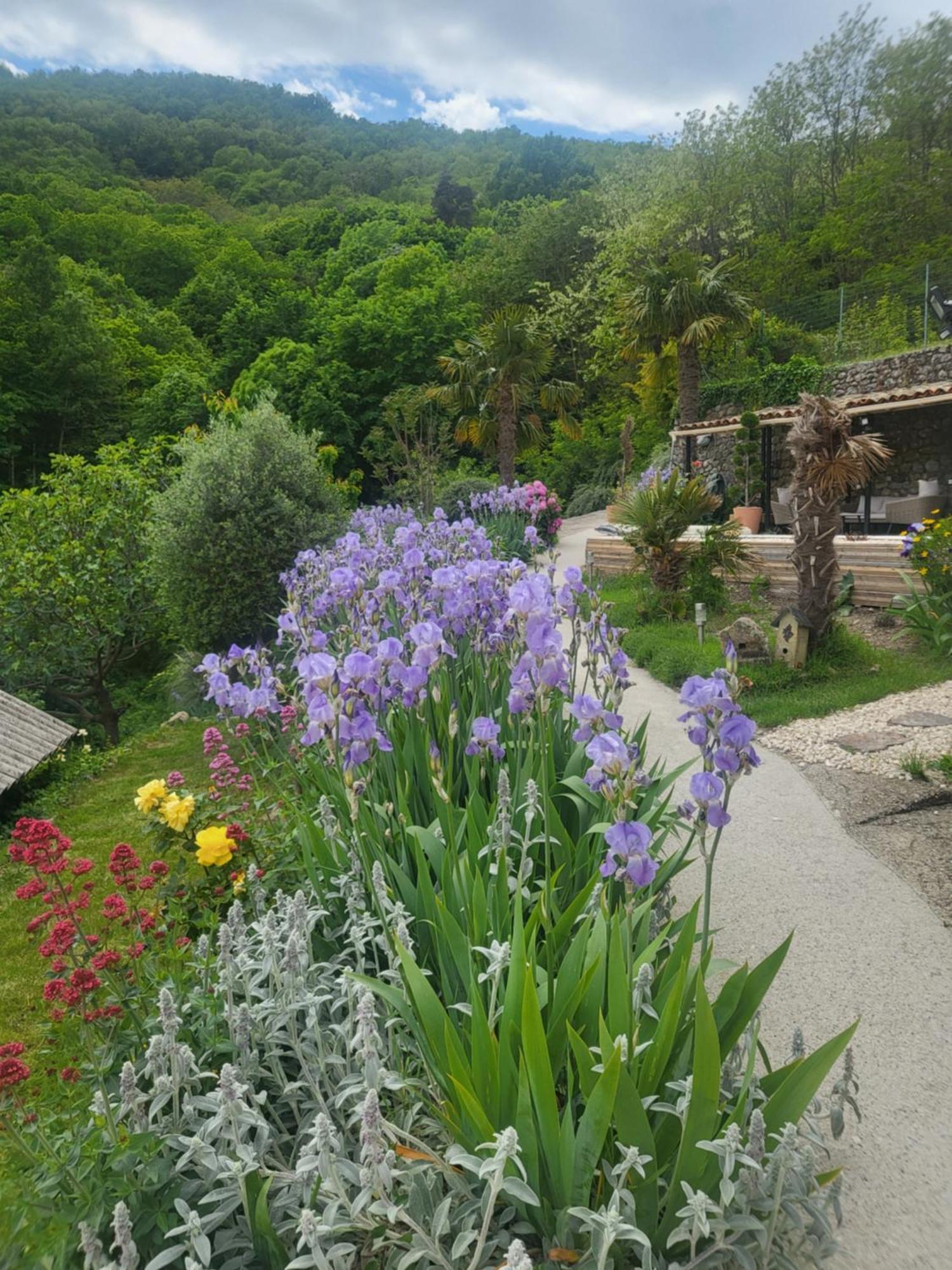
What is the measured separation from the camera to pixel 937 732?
4770 mm

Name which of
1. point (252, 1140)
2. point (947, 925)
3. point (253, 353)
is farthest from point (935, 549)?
point (253, 353)

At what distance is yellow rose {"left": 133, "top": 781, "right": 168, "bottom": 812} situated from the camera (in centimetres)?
299

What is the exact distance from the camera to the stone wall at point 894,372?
47.9ft

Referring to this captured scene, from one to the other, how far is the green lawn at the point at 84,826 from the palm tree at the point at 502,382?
10354 mm

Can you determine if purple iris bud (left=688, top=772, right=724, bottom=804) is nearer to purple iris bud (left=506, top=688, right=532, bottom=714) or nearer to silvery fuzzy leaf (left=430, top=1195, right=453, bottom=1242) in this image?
purple iris bud (left=506, top=688, right=532, bottom=714)

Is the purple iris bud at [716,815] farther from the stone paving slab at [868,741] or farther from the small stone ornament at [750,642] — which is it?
the small stone ornament at [750,642]

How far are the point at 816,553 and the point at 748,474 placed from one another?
30.2 ft

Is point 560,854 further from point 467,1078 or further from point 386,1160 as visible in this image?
point 386,1160

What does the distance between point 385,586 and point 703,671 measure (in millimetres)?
3501

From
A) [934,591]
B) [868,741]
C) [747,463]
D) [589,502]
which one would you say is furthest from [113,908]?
[589,502]

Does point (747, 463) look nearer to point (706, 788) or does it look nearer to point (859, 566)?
point (859, 566)

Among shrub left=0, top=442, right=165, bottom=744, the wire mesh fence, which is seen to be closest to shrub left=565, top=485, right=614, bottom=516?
the wire mesh fence

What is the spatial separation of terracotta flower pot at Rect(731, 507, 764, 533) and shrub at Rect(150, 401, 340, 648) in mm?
8494

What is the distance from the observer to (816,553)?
20.6 ft
